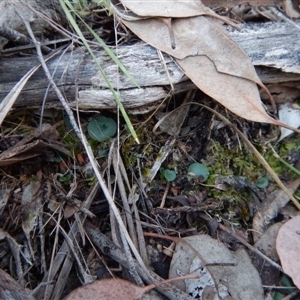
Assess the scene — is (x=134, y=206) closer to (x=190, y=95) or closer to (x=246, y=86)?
(x=190, y=95)

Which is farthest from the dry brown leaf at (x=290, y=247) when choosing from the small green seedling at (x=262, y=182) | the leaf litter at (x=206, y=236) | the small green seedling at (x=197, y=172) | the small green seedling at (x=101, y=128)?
the small green seedling at (x=101, y=128)

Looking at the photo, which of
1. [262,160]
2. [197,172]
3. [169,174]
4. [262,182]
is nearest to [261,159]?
[262,160]

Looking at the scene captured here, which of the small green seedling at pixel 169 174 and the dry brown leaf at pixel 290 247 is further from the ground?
the small green seedling at pixel 169 174

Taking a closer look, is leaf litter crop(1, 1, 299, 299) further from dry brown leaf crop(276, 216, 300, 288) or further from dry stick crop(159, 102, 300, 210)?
dry stick crop(159, 102, 300, 210)

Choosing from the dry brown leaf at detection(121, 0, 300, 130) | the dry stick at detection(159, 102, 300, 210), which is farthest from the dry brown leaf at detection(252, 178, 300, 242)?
the dry brown leaf at detection(121, 0, 300, 130)

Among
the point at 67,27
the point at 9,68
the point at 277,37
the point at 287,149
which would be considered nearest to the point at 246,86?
the point at 277,37

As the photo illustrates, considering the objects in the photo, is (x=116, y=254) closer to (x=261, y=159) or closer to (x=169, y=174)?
(x=169, y=174)

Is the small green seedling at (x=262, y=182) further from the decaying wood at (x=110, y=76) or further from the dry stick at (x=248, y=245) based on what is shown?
the decaying wood at (x=110, y=76)
